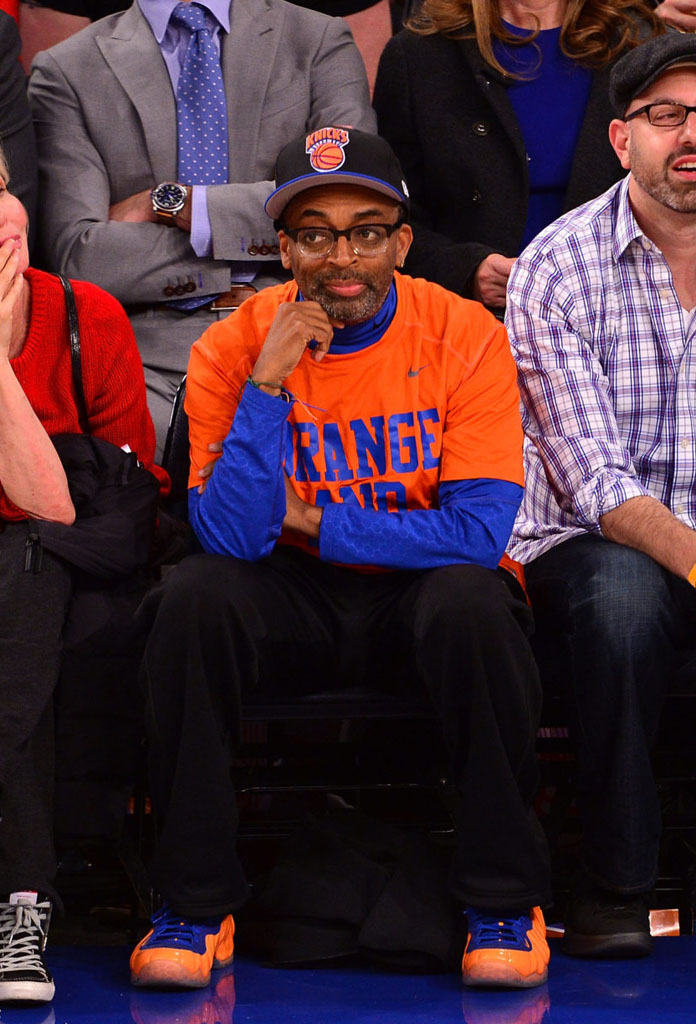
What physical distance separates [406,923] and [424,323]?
1.07 m

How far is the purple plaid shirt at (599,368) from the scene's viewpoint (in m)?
2.69

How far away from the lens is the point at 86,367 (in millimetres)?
2592

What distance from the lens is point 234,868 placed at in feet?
7.18

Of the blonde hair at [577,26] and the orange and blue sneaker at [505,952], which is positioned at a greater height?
the blonde hair at [577,26]


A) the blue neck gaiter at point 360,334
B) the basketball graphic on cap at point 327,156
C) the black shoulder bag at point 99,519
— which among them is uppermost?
the basketball graphic on cap at point 327,156

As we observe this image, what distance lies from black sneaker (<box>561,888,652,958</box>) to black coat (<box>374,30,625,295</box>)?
146 centimetres

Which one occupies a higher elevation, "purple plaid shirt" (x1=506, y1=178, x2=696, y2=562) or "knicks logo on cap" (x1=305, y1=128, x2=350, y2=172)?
"knicks logo on cap" (x1=305, y1=128, x2=350, y2=172)

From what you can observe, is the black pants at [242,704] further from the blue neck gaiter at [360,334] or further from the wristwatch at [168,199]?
the wristwatch at [168,199]

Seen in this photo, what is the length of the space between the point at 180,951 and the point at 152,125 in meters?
2.00

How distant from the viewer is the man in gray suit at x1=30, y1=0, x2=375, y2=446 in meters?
3.19

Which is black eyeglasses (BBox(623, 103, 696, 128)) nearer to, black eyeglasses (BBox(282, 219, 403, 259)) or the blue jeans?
black eyeglasses (BBox(282, 219, 403, 259))

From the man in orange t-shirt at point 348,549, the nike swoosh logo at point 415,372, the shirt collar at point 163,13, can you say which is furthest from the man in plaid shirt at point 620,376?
the shirt collar at point 163,13

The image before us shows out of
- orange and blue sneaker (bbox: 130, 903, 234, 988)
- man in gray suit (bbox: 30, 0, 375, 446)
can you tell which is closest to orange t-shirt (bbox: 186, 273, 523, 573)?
man in gray suit (bbox: 30, 0, 375, 446)

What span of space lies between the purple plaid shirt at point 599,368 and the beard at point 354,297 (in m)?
0.39
